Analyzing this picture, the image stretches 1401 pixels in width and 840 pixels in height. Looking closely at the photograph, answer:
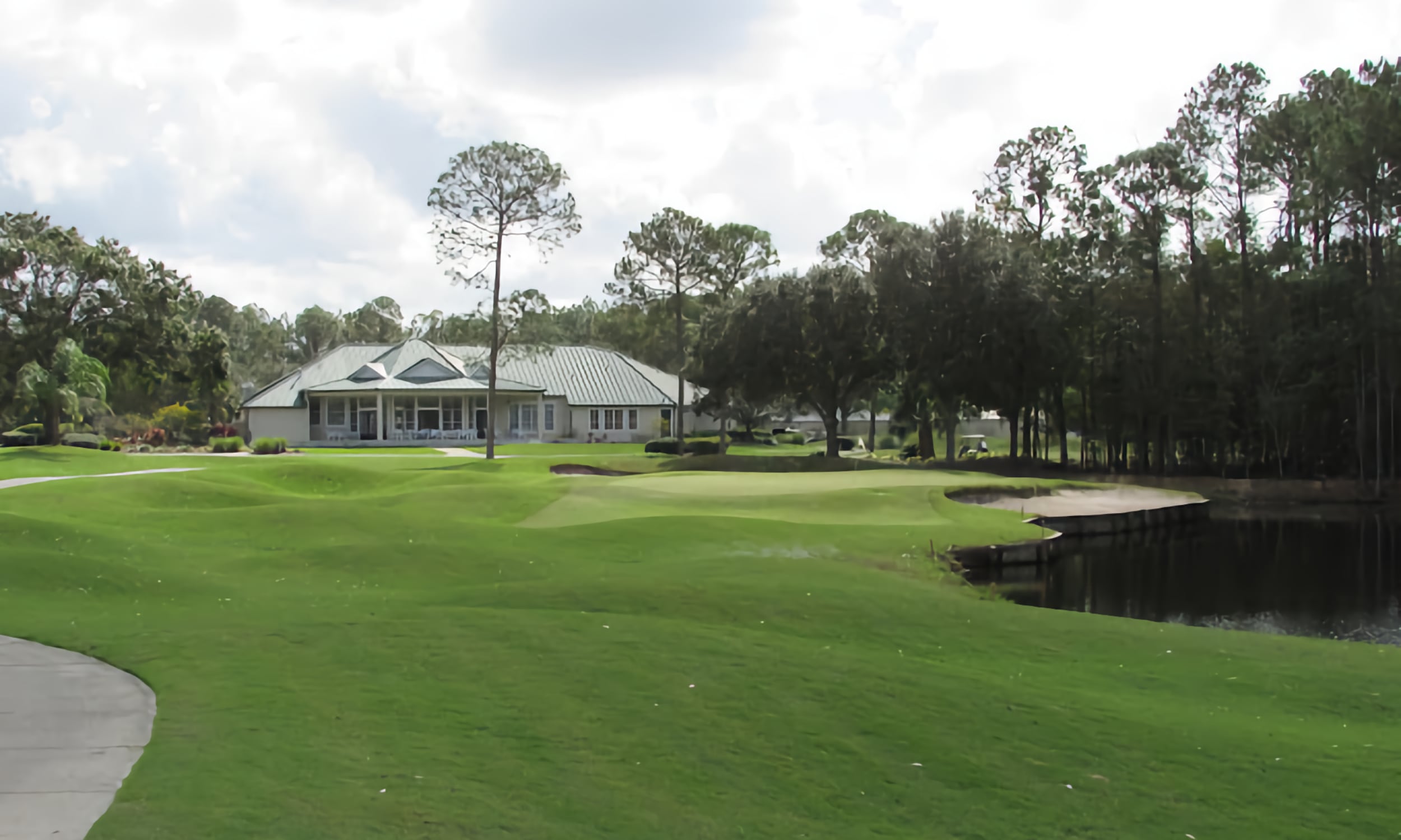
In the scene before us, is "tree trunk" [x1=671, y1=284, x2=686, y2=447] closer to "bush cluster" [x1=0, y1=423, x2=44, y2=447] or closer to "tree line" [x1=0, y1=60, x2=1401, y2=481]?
"tree line" [x1=0, y1=60, x2=1401, y2=481]

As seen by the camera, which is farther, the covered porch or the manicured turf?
the covered porch

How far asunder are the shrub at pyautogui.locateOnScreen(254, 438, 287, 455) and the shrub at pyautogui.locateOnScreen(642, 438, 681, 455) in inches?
679

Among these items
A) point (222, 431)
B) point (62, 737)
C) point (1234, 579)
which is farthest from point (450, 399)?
point (62, 737)

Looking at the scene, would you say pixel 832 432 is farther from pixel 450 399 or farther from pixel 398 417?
pixel 398 417

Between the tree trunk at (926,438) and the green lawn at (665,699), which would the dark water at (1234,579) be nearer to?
the green lawn at (665,699)

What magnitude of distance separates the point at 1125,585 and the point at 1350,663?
29.6 ft

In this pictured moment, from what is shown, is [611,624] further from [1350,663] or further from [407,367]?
[407,367]

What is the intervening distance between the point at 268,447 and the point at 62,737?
43247 mm

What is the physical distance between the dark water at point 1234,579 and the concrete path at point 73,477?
21.1 metres

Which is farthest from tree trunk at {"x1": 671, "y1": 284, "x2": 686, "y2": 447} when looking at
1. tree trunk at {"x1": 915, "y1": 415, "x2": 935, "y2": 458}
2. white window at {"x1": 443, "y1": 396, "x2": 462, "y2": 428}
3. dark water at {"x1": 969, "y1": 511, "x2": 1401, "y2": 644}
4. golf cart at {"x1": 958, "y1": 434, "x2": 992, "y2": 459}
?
dark water at {"x1": 969, "y1": 511, "x2": 1401, "y2": 644}

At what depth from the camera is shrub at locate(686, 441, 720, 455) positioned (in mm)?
51406

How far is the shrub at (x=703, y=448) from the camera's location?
51406 millimetres

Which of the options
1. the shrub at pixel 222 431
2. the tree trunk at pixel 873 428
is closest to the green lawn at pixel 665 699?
the tree trunk at pixel 873 428

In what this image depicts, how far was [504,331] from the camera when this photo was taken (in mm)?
47312
